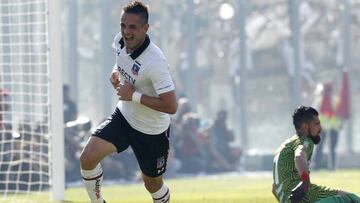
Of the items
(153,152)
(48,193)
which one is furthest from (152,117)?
(48,193)

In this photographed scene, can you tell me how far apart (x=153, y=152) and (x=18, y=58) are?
8752 mm

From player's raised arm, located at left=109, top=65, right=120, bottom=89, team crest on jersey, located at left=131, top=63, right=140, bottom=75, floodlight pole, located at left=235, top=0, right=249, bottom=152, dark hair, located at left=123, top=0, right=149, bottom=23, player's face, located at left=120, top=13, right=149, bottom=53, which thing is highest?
dark hair, located at left=123, top=0, right=149, bottom=23

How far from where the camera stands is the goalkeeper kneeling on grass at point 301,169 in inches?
451

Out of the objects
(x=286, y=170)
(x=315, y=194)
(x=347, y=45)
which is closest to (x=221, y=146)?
(x=347, y=45)

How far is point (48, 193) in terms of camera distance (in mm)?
18016

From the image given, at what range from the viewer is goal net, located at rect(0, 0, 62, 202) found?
60.6 feet

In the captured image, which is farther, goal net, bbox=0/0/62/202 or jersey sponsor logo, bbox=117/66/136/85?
goal net, bbox=0/0/62/202

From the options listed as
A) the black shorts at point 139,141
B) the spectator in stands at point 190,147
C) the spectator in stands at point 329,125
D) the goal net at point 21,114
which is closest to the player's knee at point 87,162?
the black shorts at point 139,141

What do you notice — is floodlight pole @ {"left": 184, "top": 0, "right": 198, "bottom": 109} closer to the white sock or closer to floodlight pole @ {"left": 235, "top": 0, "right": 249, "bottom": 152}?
floodlight pole @ {"left": 235, "top": 0, "right": 249, "bottom": 152}

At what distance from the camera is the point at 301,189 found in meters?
11.4

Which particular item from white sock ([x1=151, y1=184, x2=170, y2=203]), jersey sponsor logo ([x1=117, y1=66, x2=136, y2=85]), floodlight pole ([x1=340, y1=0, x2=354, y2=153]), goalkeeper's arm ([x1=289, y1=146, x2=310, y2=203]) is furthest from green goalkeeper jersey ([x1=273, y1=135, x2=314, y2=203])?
floodlight pole ([x1=340, y1=0, x2=354, y2=153])

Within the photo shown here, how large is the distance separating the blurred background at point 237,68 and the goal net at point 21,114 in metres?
8.11

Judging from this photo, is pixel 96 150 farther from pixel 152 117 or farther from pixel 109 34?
pixel 109 34

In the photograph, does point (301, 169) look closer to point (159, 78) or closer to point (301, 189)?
point (301, 189)
